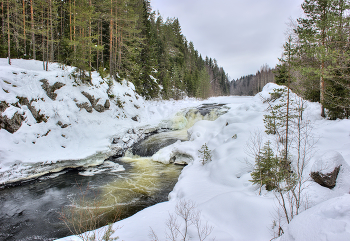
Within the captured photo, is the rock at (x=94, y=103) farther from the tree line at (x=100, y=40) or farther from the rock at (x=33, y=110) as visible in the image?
the rock at (x=33, y=110)

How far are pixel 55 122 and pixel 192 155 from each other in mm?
10577

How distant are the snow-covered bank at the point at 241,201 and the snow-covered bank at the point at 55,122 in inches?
231

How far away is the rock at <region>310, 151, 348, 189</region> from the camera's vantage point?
197 inches

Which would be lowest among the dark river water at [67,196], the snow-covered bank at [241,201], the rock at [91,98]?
the dark river water at [67,196]

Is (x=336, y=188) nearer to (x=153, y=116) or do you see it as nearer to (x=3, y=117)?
(x=3, y=117)

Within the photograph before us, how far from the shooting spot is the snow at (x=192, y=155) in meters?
4.09

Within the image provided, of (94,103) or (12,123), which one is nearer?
(12,123)

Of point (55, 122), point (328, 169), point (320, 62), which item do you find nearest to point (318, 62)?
point (320, 62)

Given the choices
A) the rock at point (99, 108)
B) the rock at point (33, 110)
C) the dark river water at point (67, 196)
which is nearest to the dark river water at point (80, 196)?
the dark river water at point (67, 196)

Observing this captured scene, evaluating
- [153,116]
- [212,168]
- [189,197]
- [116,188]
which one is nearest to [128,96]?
[153,116]

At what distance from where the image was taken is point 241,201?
4.98 metres

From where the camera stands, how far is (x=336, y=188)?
4883 millimetres

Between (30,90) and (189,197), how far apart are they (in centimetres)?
1350

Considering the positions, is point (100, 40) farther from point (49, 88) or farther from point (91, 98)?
point (49, 88)
